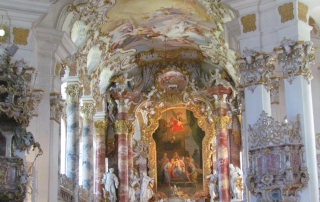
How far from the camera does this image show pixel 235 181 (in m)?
24.0

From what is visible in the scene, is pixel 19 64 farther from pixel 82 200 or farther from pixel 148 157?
pixel 148 157

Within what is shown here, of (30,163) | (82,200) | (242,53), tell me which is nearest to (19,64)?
(30,163)

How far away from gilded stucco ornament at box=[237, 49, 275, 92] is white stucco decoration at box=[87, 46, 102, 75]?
7.82m

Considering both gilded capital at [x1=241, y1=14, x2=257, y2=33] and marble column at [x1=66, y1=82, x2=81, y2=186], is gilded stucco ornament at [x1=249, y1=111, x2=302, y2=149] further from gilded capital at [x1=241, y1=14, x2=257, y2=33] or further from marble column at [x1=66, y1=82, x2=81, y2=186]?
marble column at [x1=66, y1=82, x2=81, y2=186]

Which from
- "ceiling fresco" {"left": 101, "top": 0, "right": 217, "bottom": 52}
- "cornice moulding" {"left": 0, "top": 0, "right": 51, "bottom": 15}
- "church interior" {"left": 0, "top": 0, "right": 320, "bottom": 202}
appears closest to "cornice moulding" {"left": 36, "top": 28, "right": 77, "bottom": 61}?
"church interior" {"left": 0, "top": 0, "right": 320, "bottom": 202}

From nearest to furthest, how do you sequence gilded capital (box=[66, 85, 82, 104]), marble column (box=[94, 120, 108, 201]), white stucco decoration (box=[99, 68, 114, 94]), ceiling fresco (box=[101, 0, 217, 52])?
gilded capital (box=[66, 85, 82, 104]) < ceiling fresco (box=[101, 0, 217, 52]) < marble column (box=[94, 120, 108, 201]) < white stucco decoration (box=[99, 68, 114, 94])

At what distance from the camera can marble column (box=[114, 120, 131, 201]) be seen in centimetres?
2472

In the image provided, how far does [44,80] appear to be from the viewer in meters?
16.7

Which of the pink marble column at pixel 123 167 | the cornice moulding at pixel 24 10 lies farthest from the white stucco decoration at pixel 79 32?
the pink marble column at pixel 123 167

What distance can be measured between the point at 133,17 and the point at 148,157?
6.69 meters

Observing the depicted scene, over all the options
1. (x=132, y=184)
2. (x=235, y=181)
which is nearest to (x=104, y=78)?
(x=132, y=184)

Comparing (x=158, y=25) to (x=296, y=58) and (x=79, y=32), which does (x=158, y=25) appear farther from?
(x=296, y=58)

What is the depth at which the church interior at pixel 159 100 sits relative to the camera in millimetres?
14281

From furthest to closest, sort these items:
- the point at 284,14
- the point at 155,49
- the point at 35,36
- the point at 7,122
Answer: the point at 155,49 → the point at 35,36 → the point at 284,14 → the point at 7,122
